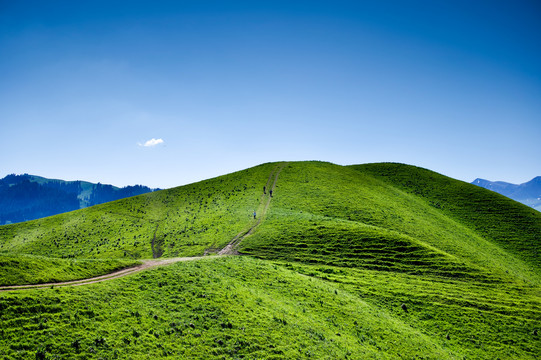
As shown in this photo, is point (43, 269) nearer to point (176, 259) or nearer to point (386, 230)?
point (176, 259)

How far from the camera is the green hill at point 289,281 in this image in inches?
663

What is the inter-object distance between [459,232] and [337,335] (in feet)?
189

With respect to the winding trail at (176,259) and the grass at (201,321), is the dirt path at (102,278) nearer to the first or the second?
the winding trail at (176,259)

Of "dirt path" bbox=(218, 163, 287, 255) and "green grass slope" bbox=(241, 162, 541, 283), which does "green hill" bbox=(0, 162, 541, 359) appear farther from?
"dirt path" bbox=(218, 163, 287, 255)

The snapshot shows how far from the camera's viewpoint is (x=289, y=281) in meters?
30.7

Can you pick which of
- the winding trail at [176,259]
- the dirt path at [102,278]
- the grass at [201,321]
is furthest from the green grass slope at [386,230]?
the dirt path at [102,278]

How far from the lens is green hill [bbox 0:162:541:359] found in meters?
16.8

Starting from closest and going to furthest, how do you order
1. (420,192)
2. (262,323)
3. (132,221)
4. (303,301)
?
1. (262,323)
2. (303,301)
3. (132,221)
4. (420,192)

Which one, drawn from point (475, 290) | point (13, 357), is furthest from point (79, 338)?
point (475, 290)

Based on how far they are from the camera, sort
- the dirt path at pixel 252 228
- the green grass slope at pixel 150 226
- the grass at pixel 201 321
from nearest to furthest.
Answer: the grass at pixel 201 321, the dirt path at pixel 252 228, the green grass slope at pixel 150 226

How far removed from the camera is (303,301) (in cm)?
2677

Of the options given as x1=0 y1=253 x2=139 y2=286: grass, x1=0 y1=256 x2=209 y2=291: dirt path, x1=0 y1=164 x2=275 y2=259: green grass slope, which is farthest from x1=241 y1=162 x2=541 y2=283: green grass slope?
x1=0 y1=253 x2=139 y2=286: grass

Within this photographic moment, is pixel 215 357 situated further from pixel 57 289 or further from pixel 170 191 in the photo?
pixel 170 191

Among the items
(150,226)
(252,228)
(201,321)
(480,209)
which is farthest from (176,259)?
(480,209)
